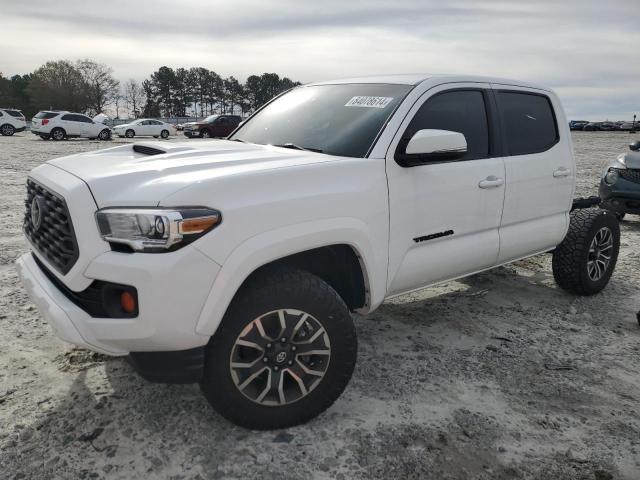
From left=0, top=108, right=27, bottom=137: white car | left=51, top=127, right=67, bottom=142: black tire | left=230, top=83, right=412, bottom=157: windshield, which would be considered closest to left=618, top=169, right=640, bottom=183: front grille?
left=230, top=83, right=412, bottom=157: windshield

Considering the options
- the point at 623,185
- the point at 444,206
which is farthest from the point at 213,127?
the point at 444,206

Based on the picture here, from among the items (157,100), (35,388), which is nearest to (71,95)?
→ (157,100)

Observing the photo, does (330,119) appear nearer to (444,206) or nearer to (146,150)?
(444,206)

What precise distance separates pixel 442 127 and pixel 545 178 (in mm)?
1197

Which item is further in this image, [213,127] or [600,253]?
[213,127]

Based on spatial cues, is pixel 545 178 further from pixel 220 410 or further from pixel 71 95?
pixel 71 95

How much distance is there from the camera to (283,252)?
2521 millimetres

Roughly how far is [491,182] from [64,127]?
92.2 ft

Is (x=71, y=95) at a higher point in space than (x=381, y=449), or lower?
higher

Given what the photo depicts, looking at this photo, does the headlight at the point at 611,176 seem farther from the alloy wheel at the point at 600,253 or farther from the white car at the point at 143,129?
the white car at the point at 143,129

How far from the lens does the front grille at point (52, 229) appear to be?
7.93 feet

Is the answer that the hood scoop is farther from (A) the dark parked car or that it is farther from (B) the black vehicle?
(A) the dark parked car

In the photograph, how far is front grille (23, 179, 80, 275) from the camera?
7.93 feet

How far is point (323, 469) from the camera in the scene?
2.47 metres
